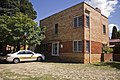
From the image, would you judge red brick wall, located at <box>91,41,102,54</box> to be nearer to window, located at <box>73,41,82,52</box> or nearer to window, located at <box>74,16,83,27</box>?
window, located at <box>73,41,82,52</box>

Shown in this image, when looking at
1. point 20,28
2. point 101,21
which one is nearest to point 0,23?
point 20,28

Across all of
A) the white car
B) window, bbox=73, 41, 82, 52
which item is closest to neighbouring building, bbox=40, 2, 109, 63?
window, bbox=73, 41, 82, 52

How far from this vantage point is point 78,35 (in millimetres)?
22172

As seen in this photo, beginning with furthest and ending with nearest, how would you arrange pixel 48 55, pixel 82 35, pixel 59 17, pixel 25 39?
pixel 48 55, pixel 59 17, pixel 25 39, pixel 82 35

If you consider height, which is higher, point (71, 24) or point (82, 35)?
point (71, 24)

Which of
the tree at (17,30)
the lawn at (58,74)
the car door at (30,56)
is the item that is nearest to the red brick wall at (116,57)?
the lawn at (58,74)

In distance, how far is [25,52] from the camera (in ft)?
72.2

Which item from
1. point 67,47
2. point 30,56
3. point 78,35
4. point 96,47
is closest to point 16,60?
point 30,56

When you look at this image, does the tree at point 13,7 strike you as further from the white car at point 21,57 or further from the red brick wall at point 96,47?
the red brick wall at point 96,47

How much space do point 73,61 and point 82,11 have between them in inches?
260

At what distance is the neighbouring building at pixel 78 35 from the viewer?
2188 centimetres

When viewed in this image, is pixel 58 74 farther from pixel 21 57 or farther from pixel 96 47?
pixel 96 47

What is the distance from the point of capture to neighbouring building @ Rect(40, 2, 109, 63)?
21875mm

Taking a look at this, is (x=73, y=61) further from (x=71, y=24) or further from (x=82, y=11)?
(x=82, y=11)
